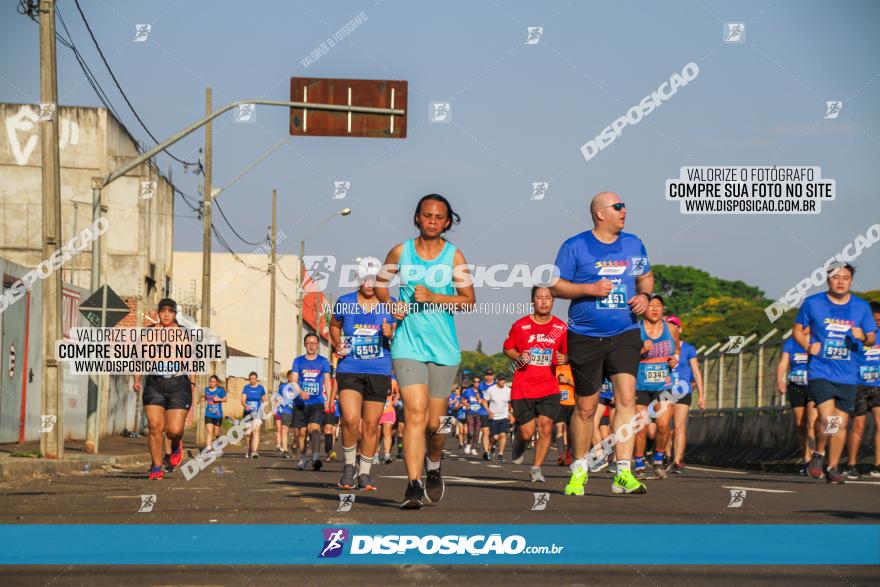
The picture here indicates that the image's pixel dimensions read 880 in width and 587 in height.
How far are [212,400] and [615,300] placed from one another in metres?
17.2

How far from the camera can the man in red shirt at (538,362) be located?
1463cm

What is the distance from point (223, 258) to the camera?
93438 millimetres

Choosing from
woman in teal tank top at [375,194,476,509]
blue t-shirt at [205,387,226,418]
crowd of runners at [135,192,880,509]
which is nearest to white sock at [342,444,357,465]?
crowd of runners at [135,192,880,509]

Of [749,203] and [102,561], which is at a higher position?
[749,203]

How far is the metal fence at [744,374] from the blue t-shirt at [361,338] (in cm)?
1104

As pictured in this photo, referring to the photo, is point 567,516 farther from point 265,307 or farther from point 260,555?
point 265,307

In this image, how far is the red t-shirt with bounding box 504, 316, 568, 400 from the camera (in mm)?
14633

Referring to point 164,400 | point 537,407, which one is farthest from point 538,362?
point 164,400

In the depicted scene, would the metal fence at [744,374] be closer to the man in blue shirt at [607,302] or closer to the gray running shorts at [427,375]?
the man in blue shirt at [607,302]

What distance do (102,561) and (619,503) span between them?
14.9 feet

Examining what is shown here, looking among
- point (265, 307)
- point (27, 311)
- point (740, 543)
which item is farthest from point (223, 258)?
point (740, 543)

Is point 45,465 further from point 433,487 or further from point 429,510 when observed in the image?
point 429,510

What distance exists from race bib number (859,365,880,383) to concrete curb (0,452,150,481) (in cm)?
1001

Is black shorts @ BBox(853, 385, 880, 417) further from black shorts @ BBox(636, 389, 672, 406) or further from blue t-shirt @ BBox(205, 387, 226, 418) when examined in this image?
blue t-shirt @ BBox(205, 387, 226, 418)
